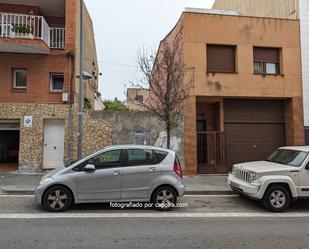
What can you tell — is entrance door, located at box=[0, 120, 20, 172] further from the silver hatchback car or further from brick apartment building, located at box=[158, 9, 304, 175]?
the silver hatchback car

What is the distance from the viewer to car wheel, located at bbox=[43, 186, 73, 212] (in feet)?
23.1

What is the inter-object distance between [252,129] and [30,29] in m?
11.5

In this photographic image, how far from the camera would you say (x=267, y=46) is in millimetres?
13789

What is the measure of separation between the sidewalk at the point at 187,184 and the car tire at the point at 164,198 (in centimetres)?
208

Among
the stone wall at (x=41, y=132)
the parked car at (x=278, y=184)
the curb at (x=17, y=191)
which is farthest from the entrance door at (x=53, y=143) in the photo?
the parked car at (x=278, y=184)

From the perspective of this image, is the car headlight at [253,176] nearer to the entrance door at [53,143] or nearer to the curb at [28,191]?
the curb at [28,191]

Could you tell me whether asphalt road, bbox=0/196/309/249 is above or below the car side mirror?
below

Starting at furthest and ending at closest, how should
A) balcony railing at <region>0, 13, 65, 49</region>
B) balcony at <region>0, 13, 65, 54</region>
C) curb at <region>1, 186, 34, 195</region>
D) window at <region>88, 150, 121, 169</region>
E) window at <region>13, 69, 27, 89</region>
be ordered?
1. window at <region>13, 69, 27, 89</region>
2. balcony railing at <region>0, 13, 65, 49</region>
3. balcony at <region>0, 13, 65, 54</region>
4. curb at <region>1, 186, 34, 195</region>
5. window at <region>88, 150, 121, 169</region>

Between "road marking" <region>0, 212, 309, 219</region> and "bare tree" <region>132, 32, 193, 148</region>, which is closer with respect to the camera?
"road marking" <region>0, 212, 309, 219</region>

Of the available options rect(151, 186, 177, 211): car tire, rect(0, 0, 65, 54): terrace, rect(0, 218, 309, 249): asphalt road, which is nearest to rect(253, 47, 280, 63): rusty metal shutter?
rect(0, 218, 309, 249): asphalt road

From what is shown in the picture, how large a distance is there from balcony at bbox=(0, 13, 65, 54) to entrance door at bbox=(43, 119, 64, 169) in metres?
3.37

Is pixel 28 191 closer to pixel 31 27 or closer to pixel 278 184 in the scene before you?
pixel 278 184

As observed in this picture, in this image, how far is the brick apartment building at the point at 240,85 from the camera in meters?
13.2

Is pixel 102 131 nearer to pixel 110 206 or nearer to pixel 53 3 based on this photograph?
pixel 110 206
